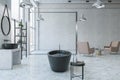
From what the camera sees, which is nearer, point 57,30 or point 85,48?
point 85,48

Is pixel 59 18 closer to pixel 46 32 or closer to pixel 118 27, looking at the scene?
pixel 46 32

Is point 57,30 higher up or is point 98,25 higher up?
point 98,25

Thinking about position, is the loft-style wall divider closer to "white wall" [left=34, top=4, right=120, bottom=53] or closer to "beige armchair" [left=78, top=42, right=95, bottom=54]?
"beige armchair" [left=78, top=42, right=95, bottom=54]

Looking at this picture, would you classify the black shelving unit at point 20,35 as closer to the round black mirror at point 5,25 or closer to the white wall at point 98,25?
the round black mirror at point 5,25

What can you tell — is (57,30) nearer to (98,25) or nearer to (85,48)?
(98,25)

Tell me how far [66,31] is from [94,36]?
87.7 inches

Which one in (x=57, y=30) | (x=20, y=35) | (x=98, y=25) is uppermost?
(x=98, y=25)

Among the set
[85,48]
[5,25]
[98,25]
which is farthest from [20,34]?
[98,25]

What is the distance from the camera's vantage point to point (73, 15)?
1453cm

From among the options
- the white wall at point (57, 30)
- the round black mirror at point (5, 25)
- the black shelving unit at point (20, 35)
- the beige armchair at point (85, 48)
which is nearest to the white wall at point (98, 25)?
the white wall at point (57, 30)

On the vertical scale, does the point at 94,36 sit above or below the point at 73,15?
below

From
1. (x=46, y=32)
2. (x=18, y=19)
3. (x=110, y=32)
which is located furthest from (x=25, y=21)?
(x=110, y=32)

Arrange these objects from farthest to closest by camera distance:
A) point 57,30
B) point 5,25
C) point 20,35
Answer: point 57,30 < point 20,35 < point 5,25

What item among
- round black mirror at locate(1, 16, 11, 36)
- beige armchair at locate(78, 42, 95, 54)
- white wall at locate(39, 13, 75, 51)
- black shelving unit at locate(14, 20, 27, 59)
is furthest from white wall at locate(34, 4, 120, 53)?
round black mirror at locate(1, 16, 11, 36)
